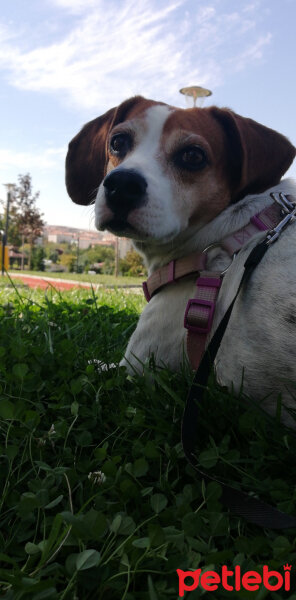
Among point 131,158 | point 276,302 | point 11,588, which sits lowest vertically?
point 11,588

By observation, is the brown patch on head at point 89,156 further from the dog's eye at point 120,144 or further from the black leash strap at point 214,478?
the black leash strap at point 214,478

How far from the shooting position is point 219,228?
2.39m

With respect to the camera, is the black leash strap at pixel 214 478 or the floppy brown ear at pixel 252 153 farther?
the floppy brown ear at pixel 252 153

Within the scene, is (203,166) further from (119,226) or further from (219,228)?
(119,226)

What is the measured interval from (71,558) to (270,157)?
211cm

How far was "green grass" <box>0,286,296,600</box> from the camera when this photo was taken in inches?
45.3

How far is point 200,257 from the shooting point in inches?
90.0

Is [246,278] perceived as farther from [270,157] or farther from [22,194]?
[22,194]

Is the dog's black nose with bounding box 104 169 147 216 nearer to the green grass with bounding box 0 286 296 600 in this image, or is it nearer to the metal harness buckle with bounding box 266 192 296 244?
the metal harness buckle with bounding box 266 192 296 244

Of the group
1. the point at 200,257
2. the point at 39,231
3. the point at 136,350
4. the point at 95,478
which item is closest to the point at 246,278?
the point at 200,257

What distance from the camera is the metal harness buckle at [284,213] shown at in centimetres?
197

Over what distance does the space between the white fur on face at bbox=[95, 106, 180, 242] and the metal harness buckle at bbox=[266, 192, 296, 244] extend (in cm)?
49

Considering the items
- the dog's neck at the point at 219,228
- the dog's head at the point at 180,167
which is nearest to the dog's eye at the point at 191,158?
A: the dog's head at the point at 180,167

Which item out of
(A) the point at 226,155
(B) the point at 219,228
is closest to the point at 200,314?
(B) the point at 219,228
